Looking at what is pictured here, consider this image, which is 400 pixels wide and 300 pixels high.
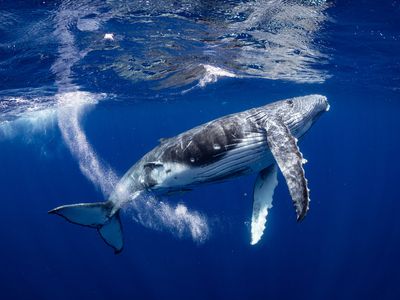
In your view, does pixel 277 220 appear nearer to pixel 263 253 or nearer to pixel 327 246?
pixel 327 246

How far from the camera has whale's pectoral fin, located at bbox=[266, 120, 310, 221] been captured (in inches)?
162

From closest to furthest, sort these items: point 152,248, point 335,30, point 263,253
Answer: point 335,30, point 263,253, point 152,248

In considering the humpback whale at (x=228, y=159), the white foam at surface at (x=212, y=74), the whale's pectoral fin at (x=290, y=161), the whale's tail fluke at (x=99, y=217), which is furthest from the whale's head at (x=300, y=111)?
the white foam at surface at (x=212, y=74)

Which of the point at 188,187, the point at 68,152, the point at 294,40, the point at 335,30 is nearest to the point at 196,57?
the point at 294,40

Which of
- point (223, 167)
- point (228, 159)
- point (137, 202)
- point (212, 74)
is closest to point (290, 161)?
point (228, 159)

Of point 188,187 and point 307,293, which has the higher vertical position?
point 188,187

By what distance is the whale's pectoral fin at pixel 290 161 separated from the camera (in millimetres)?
4105

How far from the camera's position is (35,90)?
2252 cm

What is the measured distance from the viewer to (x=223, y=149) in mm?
5297

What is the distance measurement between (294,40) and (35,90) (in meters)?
17.8

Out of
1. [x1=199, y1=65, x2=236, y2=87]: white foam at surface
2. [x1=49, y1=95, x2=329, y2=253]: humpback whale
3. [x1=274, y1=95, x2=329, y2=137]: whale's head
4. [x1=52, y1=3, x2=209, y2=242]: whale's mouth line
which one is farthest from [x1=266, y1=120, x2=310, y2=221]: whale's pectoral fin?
[x1=199, y1=65, x2=236, y2=87]: white foam at surface

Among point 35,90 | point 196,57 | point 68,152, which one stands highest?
point 196,57

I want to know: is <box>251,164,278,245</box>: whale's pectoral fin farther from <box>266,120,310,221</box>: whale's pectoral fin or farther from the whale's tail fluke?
the whale's tail fluke

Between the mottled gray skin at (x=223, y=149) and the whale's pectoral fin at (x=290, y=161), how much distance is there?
3 cm
